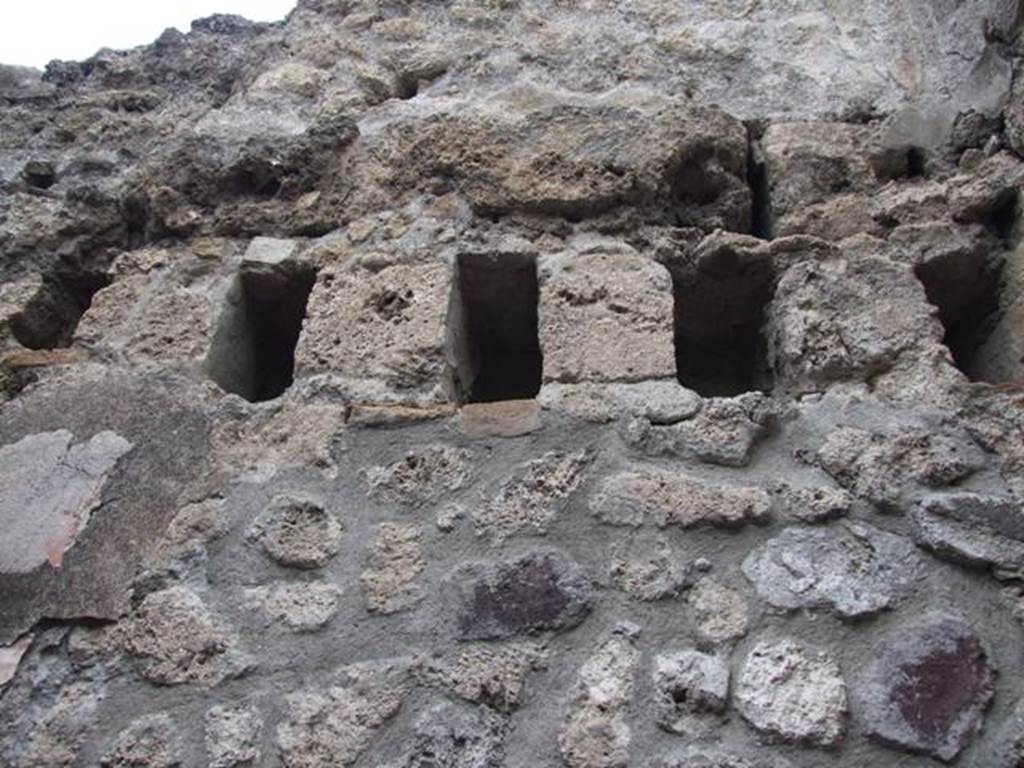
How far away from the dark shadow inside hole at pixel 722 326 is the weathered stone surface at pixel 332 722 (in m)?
0.99

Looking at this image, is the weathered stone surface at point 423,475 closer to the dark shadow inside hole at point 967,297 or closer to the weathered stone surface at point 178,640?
the weathered stone surface at point 178,640

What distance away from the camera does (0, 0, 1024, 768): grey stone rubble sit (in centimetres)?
149

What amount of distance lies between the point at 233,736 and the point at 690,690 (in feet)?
2.13

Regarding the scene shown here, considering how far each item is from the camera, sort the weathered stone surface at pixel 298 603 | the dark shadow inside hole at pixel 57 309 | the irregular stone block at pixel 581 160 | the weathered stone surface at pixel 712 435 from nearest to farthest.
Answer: the weathered stone surface at pixel 298 603, the weathered stone surface at pixel 712 435, the irregular stone block at pixel 581 160, the dark shadow inside hole at pixel 57 309

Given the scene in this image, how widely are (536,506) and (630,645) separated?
0.92ft

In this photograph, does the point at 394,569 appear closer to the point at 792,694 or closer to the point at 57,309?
the point at 792,694

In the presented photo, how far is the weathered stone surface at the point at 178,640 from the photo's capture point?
1.57 m

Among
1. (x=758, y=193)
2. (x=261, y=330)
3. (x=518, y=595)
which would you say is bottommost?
(x=518, y=595)

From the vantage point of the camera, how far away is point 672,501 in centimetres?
166

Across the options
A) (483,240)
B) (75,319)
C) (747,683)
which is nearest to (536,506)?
(747,683)

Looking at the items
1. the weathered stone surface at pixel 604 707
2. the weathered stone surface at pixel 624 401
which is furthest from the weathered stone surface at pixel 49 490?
the weathered stone surface at pixel 604 707

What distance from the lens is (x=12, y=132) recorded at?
2.95 m

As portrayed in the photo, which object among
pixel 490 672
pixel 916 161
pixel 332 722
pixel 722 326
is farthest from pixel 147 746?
pixel 916 161

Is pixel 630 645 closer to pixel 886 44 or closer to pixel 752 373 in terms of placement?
pixel 752 373
